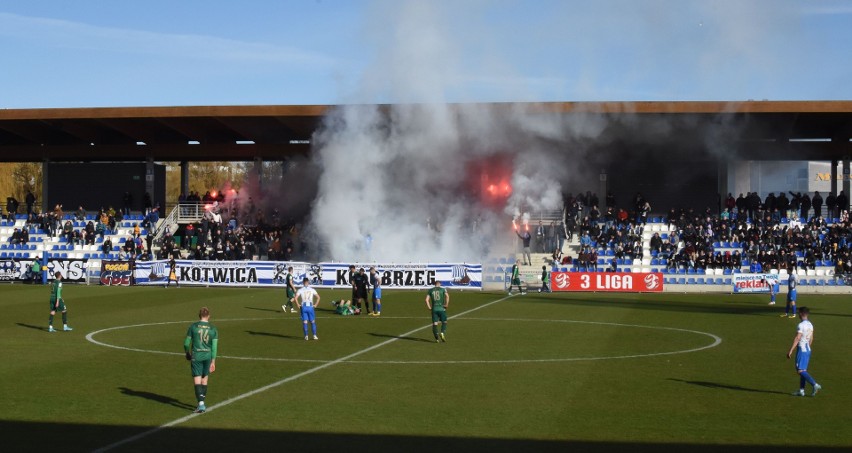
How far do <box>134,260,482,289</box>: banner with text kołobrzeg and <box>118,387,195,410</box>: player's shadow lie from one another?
102 feet

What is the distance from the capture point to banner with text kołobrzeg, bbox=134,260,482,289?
49844 mm

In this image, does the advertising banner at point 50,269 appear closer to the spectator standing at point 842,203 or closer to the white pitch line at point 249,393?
the white pitch line at point 249,393

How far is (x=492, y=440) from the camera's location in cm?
1385

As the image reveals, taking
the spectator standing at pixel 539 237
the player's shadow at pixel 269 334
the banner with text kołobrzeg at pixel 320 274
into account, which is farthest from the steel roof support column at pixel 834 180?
the player's shadow at pixel 269 334

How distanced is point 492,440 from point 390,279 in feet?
120

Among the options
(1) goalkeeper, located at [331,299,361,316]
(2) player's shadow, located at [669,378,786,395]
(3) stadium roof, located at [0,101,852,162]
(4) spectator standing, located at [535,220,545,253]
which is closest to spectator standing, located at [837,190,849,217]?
(3) stadium roof, located at [0,101,852,162]

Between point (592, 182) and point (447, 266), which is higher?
point (592, 182)

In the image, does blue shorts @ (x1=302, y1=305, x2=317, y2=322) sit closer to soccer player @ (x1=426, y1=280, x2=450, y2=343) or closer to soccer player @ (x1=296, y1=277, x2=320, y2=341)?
soccer player @ (x1=296, y1=277, x2=320, y2=341)

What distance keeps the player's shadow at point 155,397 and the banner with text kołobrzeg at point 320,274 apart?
31.2 m

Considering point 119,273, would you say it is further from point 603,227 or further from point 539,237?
point 603,227

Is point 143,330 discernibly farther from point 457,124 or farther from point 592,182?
point 592,182

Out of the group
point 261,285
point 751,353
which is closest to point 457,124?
point 261,285

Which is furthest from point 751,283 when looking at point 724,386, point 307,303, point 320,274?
point 724,386

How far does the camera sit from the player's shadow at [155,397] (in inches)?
648
